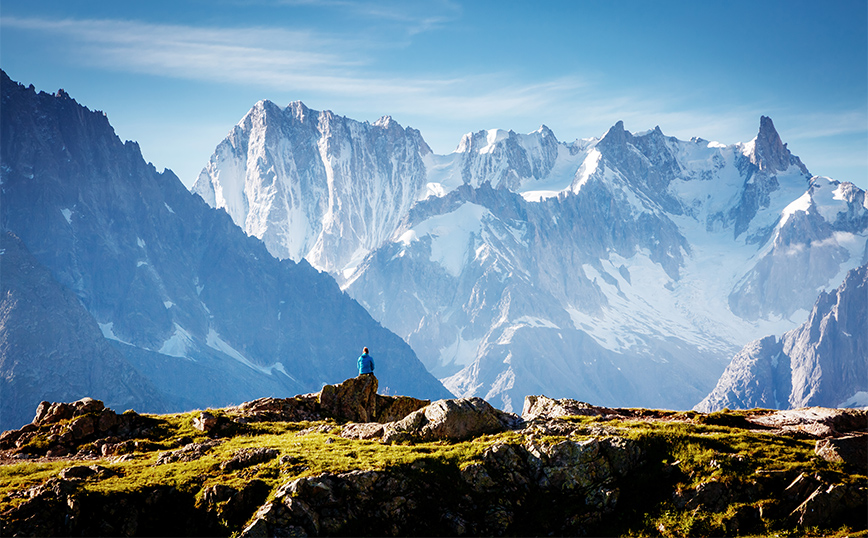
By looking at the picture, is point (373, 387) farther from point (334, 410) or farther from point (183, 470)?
point (183, 470)

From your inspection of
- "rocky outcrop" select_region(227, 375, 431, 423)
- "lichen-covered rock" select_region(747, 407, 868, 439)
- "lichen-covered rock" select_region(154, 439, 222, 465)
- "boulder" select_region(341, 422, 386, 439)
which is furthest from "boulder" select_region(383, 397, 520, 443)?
"lichen-covered rock" select_region(747, 407, 868, 439)

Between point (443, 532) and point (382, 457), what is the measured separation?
16.2 ft

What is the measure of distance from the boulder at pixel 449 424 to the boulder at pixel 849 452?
606 inches

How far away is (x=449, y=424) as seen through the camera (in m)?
39.3

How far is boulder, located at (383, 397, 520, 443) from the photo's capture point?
39219 millimetres

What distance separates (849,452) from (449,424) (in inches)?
736

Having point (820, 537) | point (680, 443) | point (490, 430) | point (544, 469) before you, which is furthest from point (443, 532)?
point (820, 537)

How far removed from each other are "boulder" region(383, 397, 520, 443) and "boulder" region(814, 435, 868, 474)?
50.5ft

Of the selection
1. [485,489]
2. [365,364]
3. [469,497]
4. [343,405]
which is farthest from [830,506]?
[343,405]

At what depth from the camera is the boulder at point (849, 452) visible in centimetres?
3246

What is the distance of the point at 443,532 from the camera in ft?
105

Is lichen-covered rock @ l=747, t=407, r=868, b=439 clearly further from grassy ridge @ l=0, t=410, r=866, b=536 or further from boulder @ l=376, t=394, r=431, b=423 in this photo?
boulder @ l=376, t=394, r=431, b=423

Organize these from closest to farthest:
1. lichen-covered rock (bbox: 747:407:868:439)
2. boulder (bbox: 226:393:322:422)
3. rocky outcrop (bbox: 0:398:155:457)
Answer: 1. lichen-covered rock (bbox: 747:407:868:439)
2. rocky outcrop (bbox: 0:398:155:457)
3. boulder (bbox: 226:393:322:422)

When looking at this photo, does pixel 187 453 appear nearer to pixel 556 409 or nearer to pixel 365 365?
pixel 365 365
